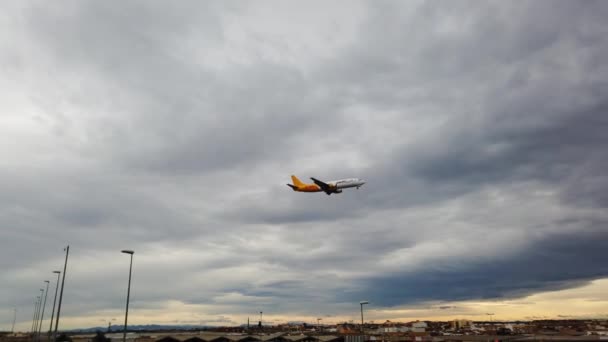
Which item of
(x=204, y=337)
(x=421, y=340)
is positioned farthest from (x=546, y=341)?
(x=204, y=337)

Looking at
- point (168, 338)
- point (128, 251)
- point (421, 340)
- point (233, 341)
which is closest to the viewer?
point (128, 251)

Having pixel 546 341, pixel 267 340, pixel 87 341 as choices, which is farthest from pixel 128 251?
pixel 87 341

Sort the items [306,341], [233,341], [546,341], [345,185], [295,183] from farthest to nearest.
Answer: [306,341] < [233,341] < [295,183] < [345,185] < [546,341]

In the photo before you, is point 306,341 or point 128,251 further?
point 306,341

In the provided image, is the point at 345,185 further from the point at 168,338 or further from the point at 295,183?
the point at 168,338

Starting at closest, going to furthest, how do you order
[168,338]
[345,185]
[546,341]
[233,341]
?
[546,341]
[345,185]
[168,338]
[233,341]

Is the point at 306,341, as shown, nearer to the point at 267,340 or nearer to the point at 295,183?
the point at 267,340

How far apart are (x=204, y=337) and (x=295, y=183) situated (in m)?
55.8

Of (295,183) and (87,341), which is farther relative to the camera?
(87,341)

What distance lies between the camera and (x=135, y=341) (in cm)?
12912

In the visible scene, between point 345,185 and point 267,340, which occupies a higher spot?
point 345,185

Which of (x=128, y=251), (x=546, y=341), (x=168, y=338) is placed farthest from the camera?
(x=168, y=338)

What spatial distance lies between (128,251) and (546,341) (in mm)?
67546

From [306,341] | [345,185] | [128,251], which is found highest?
[345,185]
